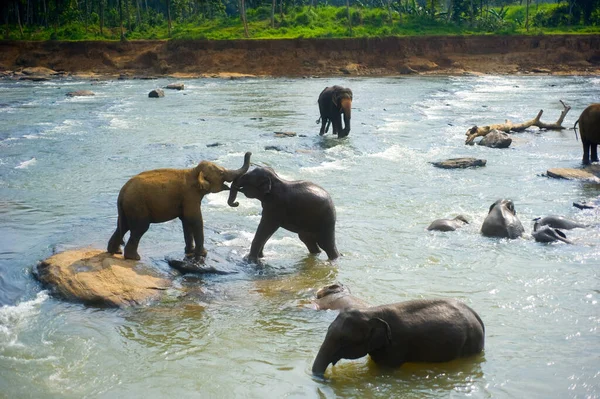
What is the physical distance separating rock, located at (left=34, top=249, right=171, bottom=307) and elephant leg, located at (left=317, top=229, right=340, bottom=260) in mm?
2093

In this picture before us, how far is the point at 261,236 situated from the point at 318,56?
4865cm

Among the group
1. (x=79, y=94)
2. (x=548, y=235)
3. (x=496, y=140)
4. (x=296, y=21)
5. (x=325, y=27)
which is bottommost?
(x=79, y=94)

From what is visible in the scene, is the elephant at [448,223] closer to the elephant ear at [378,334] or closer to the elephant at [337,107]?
the elephant ear at [378,334]

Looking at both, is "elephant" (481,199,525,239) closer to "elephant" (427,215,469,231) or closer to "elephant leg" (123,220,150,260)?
"elephant" (427,215,469,231)

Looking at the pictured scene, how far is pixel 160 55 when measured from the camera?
188ft

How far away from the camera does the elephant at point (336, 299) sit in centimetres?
806

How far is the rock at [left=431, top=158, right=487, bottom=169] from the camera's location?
17078 millimetres

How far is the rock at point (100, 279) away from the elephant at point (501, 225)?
15.7 ft

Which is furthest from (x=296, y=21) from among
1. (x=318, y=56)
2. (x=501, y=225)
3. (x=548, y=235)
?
(x=548, y=235)

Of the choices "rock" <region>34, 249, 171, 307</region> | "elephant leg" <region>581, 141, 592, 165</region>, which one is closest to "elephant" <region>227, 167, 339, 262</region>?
"rock" <region>34, 249, 171, 307</region>

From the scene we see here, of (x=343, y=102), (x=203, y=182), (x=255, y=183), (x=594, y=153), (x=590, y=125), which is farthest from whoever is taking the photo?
(x=343, y=102)

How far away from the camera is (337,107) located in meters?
21.8

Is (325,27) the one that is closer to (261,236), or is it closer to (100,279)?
(261,236)

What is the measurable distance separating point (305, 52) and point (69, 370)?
51587 millimetres
